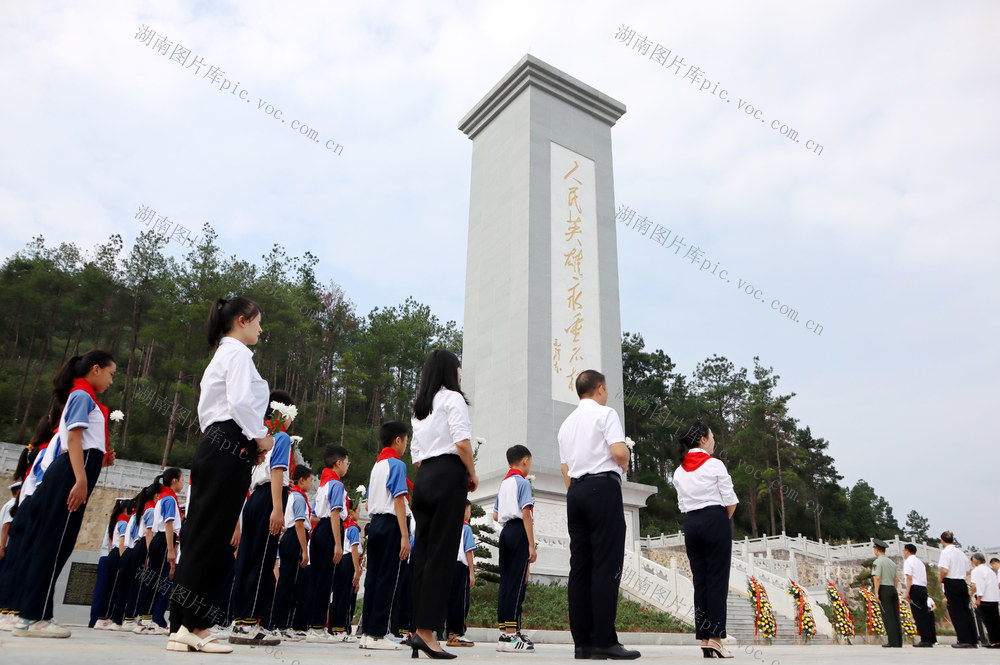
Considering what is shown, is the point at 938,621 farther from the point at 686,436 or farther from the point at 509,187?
the point at 686,436

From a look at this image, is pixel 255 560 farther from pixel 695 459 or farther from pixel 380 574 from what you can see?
pixel 695 459

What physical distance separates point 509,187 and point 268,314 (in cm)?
1436

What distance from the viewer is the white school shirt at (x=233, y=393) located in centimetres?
310

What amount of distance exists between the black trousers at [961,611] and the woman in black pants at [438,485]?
805 centimetres

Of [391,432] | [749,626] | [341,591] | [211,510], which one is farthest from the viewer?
[749,626]

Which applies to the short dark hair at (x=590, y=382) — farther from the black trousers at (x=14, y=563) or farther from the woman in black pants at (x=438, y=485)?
the black trousers at (x=14, y=563)

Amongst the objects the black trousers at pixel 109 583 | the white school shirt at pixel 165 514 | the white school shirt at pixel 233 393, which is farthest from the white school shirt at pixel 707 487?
the black trousers at pixel 109 583

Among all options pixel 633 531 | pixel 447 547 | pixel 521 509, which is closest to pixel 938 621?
pixel 633 531

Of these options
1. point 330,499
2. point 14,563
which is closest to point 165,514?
point 330,499

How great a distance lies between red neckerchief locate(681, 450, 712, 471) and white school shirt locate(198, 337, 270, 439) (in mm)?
2949

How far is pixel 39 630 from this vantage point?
330cm

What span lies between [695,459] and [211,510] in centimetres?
321

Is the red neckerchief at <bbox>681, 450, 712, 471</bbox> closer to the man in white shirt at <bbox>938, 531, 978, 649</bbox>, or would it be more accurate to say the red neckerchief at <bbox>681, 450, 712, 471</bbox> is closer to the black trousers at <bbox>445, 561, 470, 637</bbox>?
the black trousers at <bbox>445, 561, 470, 637</bbox>

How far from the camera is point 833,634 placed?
37.0ft
